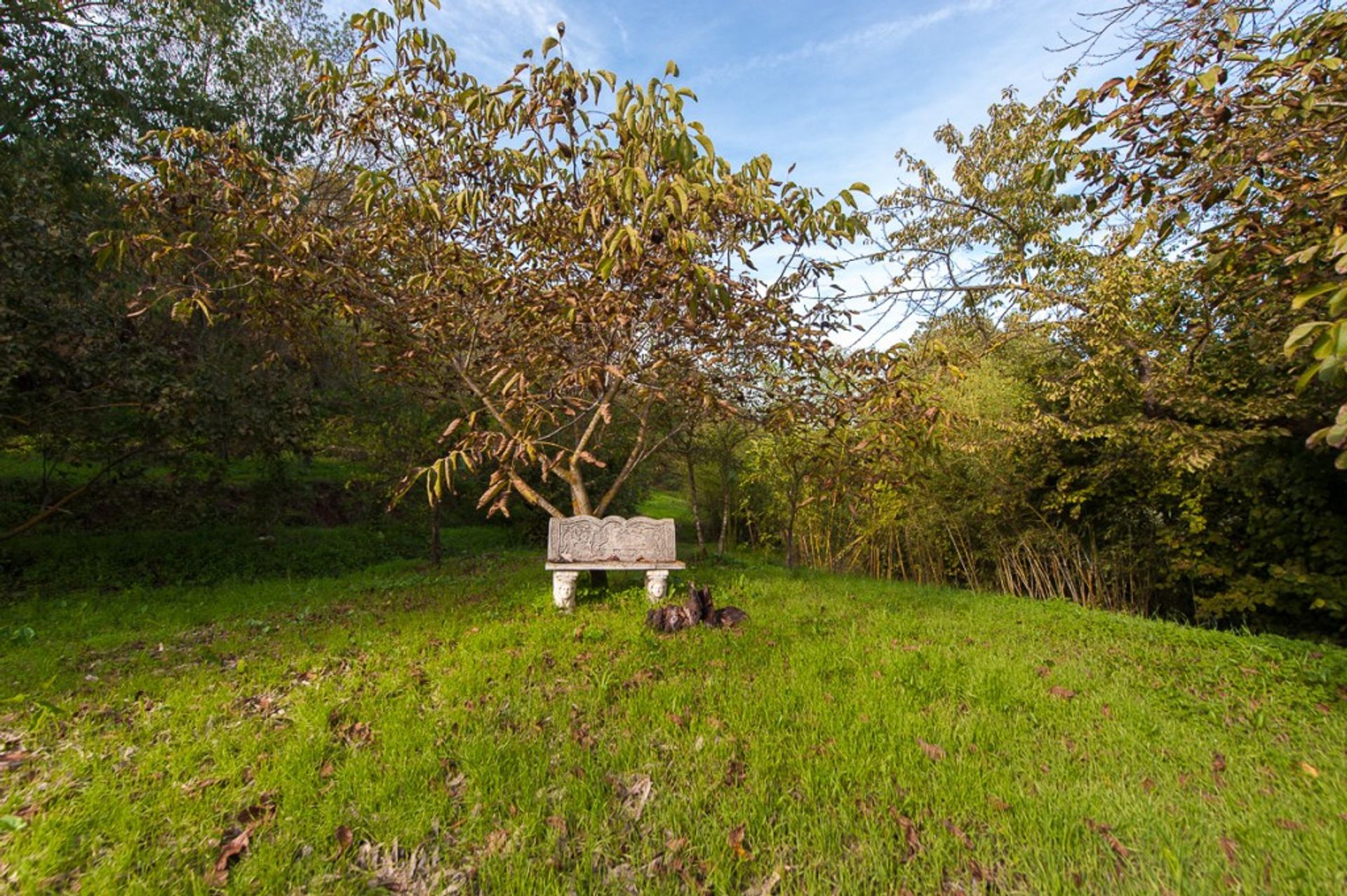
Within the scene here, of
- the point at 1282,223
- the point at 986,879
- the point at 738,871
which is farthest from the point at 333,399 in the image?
the point at 1282,223

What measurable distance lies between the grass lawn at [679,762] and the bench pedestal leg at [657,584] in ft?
2.37

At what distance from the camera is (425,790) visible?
2449 millimetres

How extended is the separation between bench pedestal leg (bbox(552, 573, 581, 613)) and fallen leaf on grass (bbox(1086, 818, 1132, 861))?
4059mm

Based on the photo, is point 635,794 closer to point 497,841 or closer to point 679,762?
point 679,762

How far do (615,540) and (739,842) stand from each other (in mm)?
3643

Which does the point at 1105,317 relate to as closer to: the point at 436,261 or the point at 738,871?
the point at 738,871

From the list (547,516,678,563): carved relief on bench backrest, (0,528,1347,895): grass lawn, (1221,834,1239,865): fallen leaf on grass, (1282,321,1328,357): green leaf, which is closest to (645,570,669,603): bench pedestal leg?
(547,516,678,563): carved relief on bench backrest

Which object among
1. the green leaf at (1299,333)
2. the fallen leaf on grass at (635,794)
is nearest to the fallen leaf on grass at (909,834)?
the fallen leaf on grass at (635,794)

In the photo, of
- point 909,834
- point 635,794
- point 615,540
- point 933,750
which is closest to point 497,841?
point 635,794

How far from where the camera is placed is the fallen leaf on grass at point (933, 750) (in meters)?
2.71

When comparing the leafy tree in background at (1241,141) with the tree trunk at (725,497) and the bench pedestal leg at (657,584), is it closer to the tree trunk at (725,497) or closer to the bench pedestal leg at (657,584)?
the bench pedestal leg at (657,584)

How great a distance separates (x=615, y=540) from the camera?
5664 mm

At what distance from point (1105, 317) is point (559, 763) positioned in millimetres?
6008

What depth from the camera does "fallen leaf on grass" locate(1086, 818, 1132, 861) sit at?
207 cm
